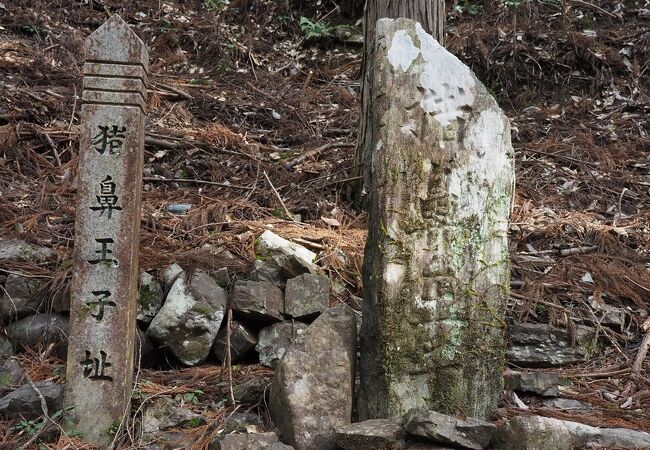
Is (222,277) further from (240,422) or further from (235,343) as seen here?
(240,422)

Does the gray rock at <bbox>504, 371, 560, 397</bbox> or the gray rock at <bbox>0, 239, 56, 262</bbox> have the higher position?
the gray rock at <bbox>0, 239, 56, 262</bbox>

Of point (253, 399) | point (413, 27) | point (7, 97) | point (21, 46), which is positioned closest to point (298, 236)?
point (253, 399)

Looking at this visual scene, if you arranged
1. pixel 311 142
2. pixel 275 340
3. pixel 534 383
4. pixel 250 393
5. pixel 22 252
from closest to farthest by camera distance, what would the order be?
pixel 250 393 → pixel 534 383 → pixel 275 340 → pixel 22 252 → pixel 311 142

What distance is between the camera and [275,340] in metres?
4.34

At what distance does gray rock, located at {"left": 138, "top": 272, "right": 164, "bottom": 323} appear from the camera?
437cm

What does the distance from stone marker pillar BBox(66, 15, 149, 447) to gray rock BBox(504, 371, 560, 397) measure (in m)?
2.10

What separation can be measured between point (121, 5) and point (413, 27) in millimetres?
6818

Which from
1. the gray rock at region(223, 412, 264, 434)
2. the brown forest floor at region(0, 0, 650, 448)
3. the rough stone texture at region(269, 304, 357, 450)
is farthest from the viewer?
the brown forest floor at region(0, 0, 650, 448)

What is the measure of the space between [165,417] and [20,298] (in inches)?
55.3

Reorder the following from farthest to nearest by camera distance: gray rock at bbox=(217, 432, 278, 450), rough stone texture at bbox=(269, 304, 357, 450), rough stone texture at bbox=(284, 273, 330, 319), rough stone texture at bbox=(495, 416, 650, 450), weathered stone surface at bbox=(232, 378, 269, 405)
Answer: rough stone texture at bbox=(284, 273, 330, 319)
weathered stone surface at bbox=(232, 378, 269, 405)
rough stone texture at bbox=(269, 304, 357, 450)
gray rock at bbox=(217, 432, 278, 450)
rough stone texture at bbox=(495, 416, 650, 450)

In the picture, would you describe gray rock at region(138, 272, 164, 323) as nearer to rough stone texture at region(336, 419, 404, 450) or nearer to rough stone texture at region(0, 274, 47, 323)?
rough stone texture at region(0, 274, 47, 323)

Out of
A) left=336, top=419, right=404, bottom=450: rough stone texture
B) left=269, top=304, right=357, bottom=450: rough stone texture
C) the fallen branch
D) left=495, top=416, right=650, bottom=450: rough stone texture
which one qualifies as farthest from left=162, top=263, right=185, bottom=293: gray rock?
left=495, top=416, right=650, bottom=450: rough stone texture

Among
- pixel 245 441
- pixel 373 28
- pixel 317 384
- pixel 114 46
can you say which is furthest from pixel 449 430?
pixel 373 28

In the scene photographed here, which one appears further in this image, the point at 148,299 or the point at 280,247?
the point at 280,247
